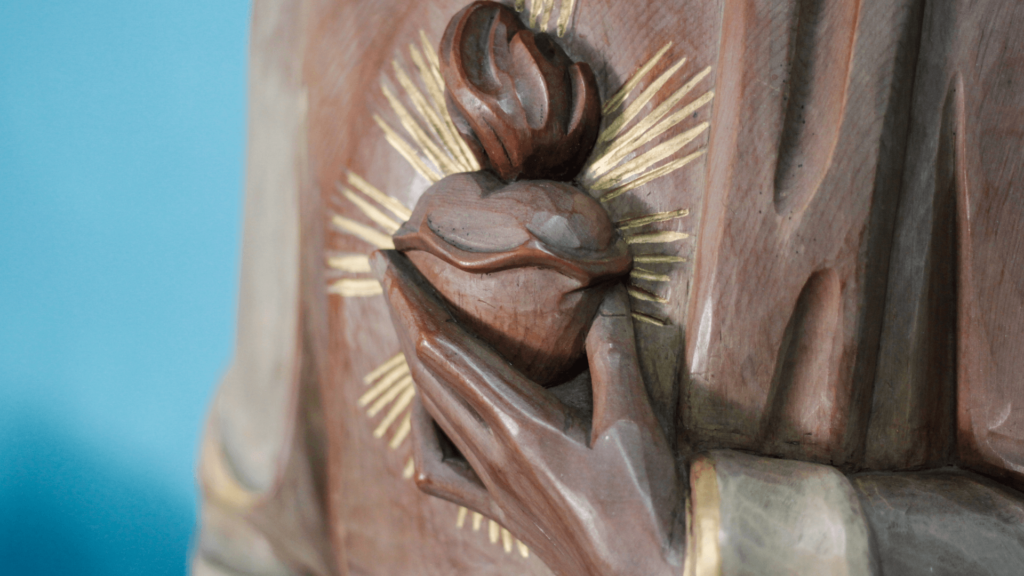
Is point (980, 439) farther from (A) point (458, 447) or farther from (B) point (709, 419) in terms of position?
(A) point (458, 447)

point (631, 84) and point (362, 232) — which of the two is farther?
point (362, 232)

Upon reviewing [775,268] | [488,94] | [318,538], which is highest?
[488,94]

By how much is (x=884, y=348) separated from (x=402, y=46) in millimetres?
454

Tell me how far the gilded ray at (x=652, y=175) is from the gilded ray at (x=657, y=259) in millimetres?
50

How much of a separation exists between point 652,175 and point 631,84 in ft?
0.24

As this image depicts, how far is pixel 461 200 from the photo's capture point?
1.81ft

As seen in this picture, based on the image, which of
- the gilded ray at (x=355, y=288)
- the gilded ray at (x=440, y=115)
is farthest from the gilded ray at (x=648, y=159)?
the gilded ray at (x=355, y=288)

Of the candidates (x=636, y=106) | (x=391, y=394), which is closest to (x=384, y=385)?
(x=391, y=394)

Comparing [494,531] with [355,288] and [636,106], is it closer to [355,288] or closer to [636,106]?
[355,288]

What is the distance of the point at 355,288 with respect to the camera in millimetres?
689

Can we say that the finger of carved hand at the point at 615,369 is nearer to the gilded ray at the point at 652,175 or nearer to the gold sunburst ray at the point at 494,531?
the gilded ray at the point at 652,175

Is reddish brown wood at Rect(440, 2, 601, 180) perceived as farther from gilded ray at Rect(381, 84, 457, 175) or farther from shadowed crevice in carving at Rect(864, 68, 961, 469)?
shadowed crevice in carving at Rect(864, 68, 961, 469)

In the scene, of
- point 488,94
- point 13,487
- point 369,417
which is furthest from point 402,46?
point 13,487

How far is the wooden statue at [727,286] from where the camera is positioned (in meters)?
0.48
